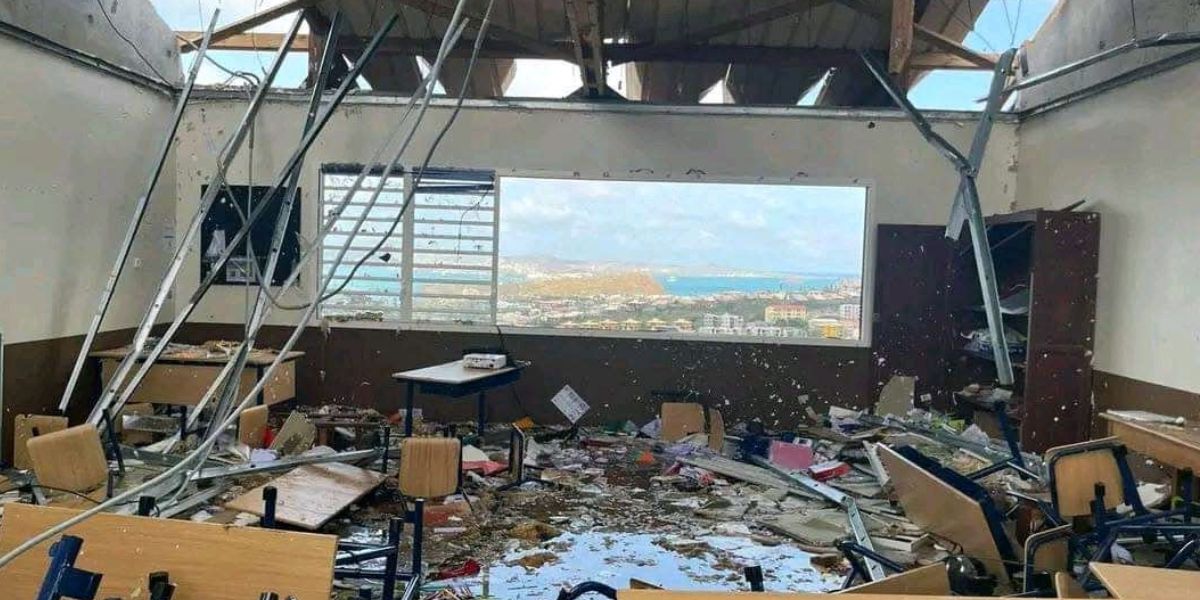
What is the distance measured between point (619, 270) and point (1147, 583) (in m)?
5.01

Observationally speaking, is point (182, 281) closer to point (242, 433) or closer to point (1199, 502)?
point (242, 433)

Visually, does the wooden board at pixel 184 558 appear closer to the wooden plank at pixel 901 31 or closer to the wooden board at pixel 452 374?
the wooden board at pixel 452 374

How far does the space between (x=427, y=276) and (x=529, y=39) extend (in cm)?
215

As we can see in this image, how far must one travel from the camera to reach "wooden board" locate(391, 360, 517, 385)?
487 centimetres

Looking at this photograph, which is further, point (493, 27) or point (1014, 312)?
point (493, 27)

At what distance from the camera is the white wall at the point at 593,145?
6.37 metres

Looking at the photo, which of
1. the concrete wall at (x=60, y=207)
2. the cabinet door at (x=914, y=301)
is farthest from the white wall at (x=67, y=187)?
the cabinet door at (x=914, y=301)

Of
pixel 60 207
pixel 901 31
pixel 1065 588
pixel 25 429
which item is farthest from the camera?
pixel 901 31

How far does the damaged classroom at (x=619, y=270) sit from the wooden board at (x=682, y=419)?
0.03 m

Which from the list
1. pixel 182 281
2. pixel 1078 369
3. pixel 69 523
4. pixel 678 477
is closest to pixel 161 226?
pixel 182 281

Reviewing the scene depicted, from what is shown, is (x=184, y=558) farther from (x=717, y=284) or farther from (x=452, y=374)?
(x=717, y=284)

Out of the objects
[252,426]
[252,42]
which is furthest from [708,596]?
[252,42]

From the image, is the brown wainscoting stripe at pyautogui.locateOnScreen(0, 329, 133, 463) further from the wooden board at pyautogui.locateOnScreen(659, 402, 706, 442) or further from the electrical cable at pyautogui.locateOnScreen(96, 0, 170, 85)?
the wooden board at pyautogui.locateOnScreen(659, 402, 706, 442)

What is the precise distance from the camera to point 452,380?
15.9 feet
